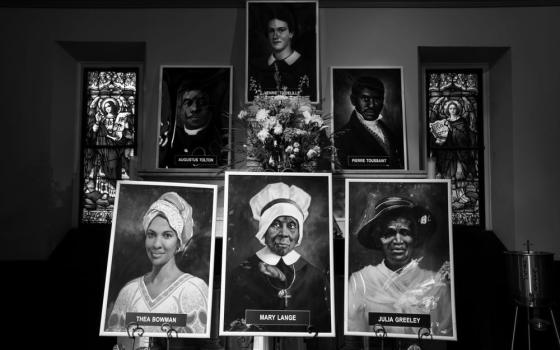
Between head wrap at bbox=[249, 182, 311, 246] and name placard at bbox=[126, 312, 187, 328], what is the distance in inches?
18.4

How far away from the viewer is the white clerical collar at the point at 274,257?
7.29ft

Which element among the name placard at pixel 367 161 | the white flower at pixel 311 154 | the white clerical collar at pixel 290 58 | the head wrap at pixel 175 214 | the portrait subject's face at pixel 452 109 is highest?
the white clerical collar at pixel 290 58

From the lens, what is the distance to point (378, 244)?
7.54 feet

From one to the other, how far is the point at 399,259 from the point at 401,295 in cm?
15

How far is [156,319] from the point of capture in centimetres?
216

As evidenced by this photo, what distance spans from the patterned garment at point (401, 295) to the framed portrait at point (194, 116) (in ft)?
9.53

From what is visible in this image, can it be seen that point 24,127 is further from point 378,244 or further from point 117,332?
point 378,244

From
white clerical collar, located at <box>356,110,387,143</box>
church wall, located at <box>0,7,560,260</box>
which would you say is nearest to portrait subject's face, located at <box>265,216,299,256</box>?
white clerical collar, located at <box>356,110,387,143</box>

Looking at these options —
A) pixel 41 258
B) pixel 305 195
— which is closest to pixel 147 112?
pixel 41 258

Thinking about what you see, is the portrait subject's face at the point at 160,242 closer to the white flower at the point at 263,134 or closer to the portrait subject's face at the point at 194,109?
the white flower at the point at 263,134

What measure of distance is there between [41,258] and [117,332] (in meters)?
3.39

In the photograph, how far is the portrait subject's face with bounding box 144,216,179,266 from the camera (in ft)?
7.43

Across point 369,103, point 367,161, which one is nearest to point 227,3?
point 369,103

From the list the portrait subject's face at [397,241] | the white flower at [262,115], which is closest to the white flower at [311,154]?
the white flower at [262,115]
